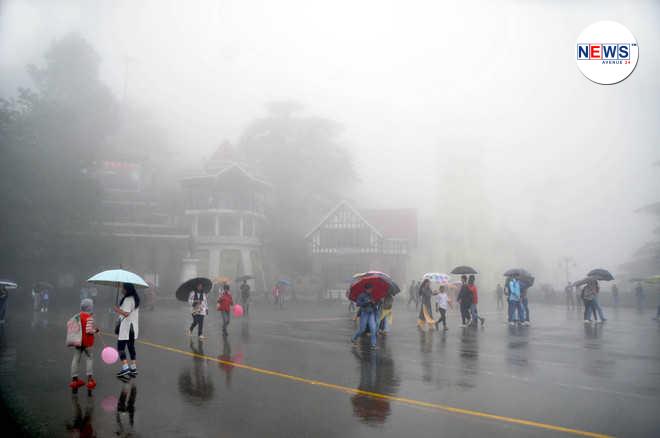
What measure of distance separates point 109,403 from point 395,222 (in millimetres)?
40791

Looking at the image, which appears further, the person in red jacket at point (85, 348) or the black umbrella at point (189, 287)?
the black umbrella at point (189, 287)

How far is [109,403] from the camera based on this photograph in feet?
23.6

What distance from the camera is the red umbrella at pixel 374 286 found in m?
13.3

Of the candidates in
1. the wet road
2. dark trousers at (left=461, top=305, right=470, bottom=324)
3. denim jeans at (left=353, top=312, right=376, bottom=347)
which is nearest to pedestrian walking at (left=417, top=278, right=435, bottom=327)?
dark trousers at (left=461, top=305, right=470, bottom=324)

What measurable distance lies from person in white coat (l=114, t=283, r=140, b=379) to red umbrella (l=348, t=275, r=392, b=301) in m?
5.66

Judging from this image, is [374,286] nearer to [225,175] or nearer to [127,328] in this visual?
[127,328]

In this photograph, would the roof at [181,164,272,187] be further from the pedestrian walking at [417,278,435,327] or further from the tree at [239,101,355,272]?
the pedestrian walking at [417,278,435,327]

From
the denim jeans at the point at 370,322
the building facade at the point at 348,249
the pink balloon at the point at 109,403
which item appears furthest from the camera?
the building facade at the point at 348,249

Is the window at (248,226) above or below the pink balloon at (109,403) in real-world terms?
above

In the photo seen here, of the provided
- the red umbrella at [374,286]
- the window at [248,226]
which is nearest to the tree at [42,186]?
the window at [248,226]

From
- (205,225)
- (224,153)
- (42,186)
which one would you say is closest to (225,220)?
(205,225)

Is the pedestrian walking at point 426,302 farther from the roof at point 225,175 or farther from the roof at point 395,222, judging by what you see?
the roof at point 225,175

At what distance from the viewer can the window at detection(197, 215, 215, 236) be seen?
4581 centimetres

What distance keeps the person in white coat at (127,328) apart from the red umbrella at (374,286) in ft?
18.6
